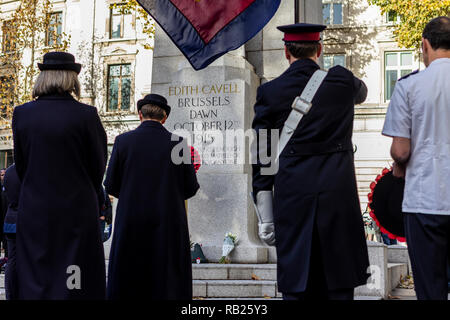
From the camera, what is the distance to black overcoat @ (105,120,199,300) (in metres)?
5.24

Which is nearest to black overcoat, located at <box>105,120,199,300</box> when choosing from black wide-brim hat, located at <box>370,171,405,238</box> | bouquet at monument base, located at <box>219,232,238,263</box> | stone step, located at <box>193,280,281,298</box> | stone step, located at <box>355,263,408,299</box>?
black wide-brim hat, located at <box>370,171,405,238</box>

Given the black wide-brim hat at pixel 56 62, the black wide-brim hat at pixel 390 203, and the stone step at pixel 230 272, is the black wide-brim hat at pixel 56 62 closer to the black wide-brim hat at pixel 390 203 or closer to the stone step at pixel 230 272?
the black wide-brim hat at pixel 390 203

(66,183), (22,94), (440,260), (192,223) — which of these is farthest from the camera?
(22,94)

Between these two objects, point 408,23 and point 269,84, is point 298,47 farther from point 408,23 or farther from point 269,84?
point 408,23

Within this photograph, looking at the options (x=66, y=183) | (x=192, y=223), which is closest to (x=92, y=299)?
(x=66, y=183)

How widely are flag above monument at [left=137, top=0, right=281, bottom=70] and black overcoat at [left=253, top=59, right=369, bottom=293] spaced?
5.10 metres

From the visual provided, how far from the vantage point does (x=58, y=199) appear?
4199mm

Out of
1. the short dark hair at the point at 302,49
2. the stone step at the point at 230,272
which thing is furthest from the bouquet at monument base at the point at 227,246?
the short dark hair at the point at 302,49

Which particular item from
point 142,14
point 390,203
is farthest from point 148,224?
point 142,14

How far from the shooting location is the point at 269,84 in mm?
3920

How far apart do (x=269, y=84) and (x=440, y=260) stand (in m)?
1.40

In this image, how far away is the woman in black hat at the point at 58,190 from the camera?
4160 mm

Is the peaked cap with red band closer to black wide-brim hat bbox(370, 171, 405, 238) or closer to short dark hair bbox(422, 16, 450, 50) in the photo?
short dark hair bbox(422, 16, 450, 50)

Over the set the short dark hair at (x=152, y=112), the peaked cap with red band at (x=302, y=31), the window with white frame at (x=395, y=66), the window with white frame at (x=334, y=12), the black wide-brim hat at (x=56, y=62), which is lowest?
the short dark hair at (x=152, y=112)
